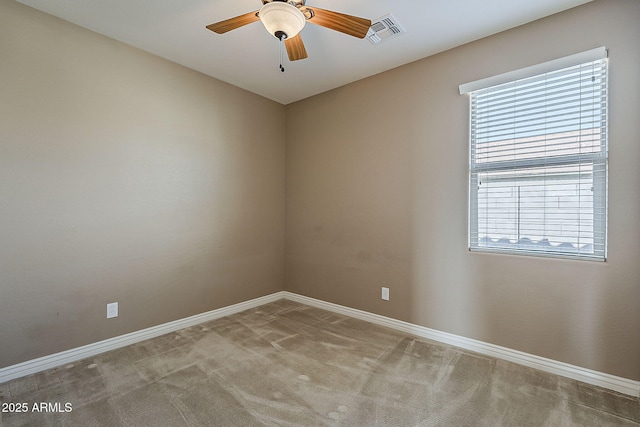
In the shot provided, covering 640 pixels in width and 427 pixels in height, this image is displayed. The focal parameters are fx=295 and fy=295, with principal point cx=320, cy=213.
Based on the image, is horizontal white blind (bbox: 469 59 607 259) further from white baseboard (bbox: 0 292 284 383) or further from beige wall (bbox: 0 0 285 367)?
white baseboard (bbox: 0 292 284 383)

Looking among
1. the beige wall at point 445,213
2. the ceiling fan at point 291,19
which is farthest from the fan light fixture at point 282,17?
the beige wall at point 445,213

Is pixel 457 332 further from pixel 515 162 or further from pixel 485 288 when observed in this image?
pixel 515 162

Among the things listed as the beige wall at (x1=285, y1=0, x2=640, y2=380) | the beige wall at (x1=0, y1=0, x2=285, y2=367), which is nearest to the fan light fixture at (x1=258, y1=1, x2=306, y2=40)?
the beige wall at (x1=285, y1=0, x2=640, y2=380)

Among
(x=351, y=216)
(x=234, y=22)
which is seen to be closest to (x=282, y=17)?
(x=234, y=22)

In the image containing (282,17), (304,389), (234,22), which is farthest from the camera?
(304,389)

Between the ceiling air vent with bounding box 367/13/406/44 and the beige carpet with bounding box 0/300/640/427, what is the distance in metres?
2.63

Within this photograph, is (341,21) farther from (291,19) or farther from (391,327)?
(391,327)

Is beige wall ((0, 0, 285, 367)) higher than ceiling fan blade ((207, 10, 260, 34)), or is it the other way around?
ceiling fan blade ((207, 10, 260, 34))

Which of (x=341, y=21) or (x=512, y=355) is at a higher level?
(x=341, y=21)

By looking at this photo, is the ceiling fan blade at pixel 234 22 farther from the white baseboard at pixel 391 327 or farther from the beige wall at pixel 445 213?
the white baseboard at pixel 391 327

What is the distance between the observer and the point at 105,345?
8.08 ft

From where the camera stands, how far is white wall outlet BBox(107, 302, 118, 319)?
2.50 m

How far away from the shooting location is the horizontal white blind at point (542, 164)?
205 centimetres

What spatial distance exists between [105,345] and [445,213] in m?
3.14
